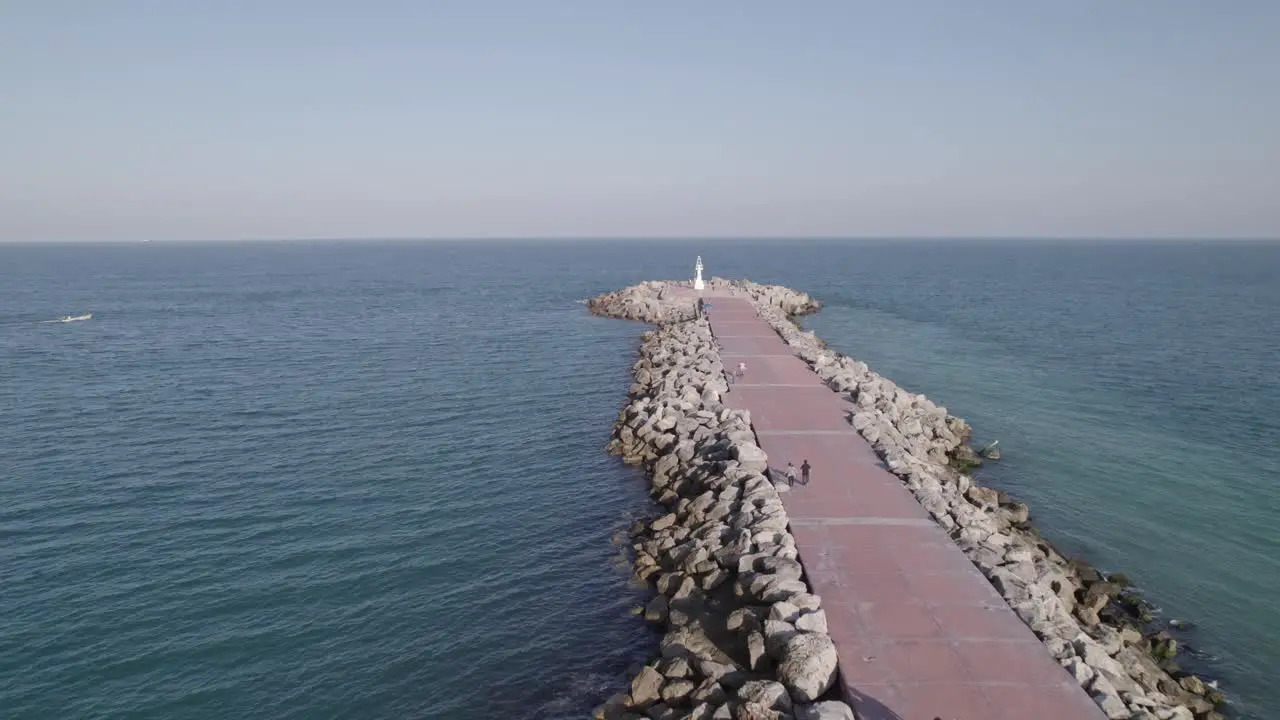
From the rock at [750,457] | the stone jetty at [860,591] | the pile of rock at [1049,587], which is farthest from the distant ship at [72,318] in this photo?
the pile of rock at [1049,587]

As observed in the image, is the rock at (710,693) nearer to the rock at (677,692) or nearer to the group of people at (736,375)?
the rock at (677,692)

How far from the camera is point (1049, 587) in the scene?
60.7ft

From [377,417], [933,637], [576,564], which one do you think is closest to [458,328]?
[377,417]

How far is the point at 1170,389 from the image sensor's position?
4366 cm

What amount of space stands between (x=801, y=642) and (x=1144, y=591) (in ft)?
41.4

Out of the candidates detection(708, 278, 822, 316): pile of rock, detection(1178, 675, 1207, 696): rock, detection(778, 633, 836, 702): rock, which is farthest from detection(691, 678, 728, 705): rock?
detection(708, 278, 822, 316): pile of rock

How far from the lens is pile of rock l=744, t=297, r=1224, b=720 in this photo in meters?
14.2

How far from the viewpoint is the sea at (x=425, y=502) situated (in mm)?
17266

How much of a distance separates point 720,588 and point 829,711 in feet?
21.2

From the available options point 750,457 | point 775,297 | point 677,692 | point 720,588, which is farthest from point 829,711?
point 775,297

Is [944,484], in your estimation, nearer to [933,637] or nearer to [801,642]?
[933,637]

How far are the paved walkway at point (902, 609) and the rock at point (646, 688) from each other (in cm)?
356

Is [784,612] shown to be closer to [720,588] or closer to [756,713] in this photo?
[756,713]

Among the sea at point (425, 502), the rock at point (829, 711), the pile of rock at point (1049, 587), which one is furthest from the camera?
the sea at point (425, 502)
